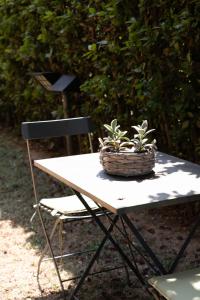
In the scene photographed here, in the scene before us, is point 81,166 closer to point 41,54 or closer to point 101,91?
point 101,91

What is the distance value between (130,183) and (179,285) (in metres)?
0.64

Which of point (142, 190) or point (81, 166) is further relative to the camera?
point (81, 166)

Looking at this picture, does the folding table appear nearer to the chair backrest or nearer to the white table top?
the white table top

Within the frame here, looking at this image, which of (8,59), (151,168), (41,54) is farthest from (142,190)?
(8,59)

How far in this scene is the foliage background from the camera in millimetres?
4402

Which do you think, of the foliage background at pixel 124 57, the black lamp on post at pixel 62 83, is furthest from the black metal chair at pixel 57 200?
the black lamp on post at pixel 62 83

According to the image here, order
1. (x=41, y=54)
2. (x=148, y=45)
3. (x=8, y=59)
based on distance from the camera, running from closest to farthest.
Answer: (x=148, y=45), (x=41, y=54), (x=8, y=59)

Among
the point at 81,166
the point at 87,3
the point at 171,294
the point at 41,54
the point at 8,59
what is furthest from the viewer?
the point at 8,59

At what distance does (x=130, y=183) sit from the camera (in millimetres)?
3053

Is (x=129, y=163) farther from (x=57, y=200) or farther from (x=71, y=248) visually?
(x=71, y=248)

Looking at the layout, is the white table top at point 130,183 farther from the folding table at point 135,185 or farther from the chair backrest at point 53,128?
the chair backrest at point 53,128

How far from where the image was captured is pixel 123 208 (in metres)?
2.58

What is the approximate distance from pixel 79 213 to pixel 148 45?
5.14 feet

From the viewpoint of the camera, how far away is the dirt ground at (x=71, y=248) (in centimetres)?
399
